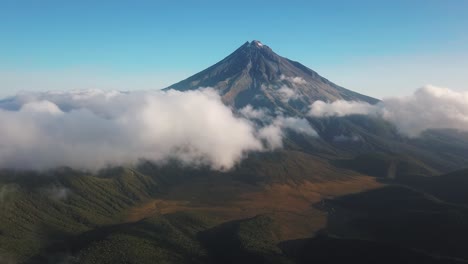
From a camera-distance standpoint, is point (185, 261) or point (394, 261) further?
point (185, 261)

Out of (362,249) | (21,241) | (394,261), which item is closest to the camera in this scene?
(394,261)

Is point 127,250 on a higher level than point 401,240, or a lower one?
lower

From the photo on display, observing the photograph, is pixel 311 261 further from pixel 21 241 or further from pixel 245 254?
pixel 21 241

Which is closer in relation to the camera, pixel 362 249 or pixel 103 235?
pixel 362 249

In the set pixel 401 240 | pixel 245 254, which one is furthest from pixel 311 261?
pixel 401 240

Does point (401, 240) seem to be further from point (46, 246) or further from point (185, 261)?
point (46, 246)

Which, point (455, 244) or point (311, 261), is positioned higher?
point (455, 244)

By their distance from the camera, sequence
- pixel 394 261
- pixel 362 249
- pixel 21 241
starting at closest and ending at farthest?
1. pixel 394 261
2. pixel 362 249
3. pixel 21 241

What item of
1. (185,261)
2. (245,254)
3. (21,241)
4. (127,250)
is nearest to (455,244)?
(245,254)
